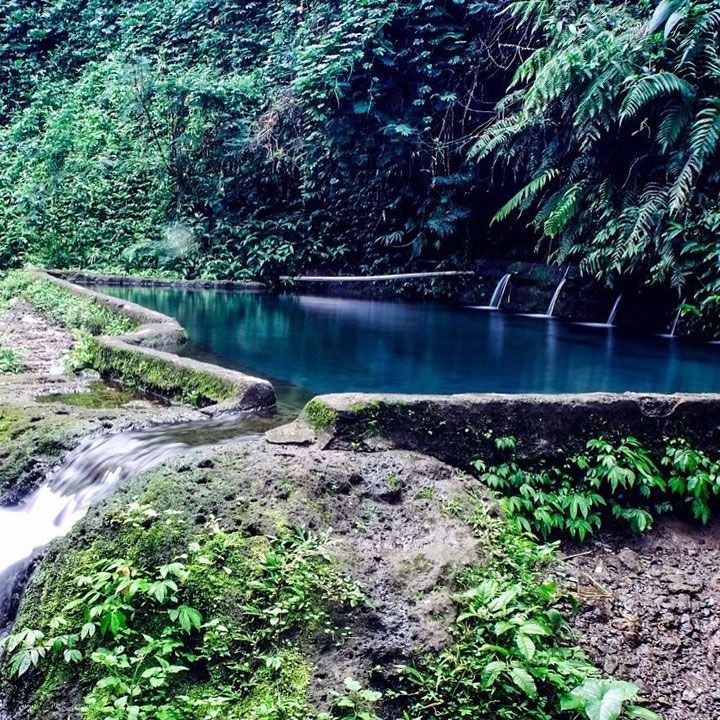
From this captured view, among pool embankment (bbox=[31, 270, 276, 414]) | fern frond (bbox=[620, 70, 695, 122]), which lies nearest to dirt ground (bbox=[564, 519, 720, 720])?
pool embankment (bbox=[31, 270, 276, 414])

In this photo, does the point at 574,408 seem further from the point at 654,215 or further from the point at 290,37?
the point at 290,37

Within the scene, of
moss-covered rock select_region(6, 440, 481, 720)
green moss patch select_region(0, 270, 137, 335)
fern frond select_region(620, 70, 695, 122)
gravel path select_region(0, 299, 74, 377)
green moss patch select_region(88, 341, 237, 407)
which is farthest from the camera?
fern frond select_region(620, 70, 695, 122)

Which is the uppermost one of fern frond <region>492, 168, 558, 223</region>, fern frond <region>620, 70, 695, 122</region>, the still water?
fern frond <region>620, 70, 695, 122</region>

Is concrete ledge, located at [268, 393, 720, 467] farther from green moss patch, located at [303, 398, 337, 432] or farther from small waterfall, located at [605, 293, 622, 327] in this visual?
small waterfall, located at [605, 293, 622, 327]

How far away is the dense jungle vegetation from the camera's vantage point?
9312 mm

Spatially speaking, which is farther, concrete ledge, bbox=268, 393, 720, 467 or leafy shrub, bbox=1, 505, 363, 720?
concrete ledge, bbox=268, 393, 720, 467

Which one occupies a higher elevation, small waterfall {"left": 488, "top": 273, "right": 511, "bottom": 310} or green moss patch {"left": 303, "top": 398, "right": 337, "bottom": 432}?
green moss patch {"left": 303, "top": 398, "right": 337, "bottom": 432}

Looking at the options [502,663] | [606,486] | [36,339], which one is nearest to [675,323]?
[606,486]

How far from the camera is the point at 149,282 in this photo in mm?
14609

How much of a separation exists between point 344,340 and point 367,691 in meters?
6.72

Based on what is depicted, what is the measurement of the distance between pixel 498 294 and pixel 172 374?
29.2ft

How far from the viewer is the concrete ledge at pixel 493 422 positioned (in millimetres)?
3492

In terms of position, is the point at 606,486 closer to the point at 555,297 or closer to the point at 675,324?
the point at 675,324

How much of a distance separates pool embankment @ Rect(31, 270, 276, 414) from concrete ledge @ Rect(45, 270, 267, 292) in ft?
25.3
